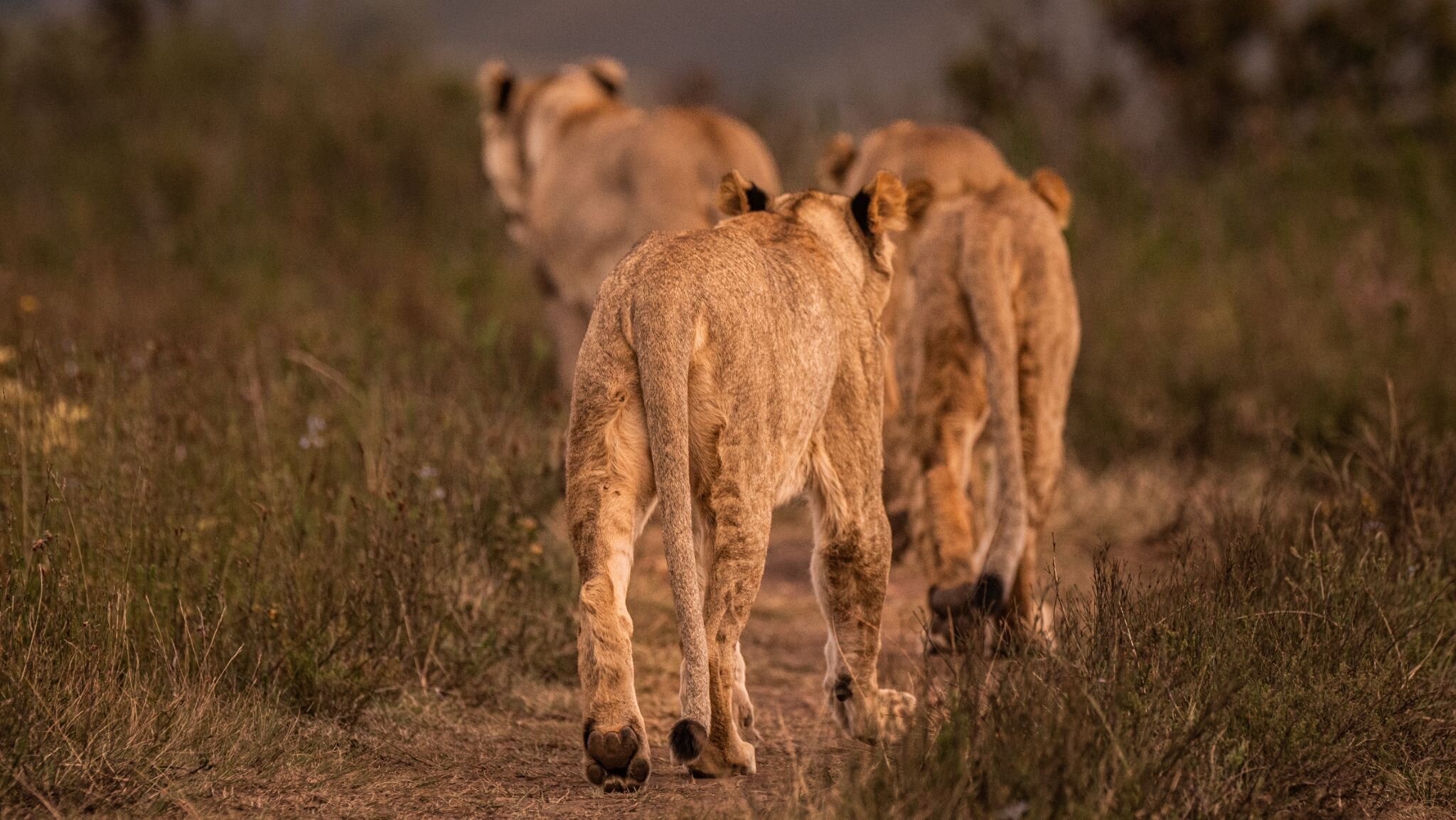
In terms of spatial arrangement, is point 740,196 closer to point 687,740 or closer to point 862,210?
point 862,210

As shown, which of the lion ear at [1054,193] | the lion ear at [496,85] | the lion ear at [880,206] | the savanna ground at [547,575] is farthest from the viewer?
the lion ear at [496,85]

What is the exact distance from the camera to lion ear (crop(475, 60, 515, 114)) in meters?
9.19

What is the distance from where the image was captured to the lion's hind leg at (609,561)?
3.56m

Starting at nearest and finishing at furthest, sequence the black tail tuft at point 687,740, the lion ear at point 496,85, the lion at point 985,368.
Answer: the black tail tuft at point 687,740, the lion at point 985,368, the lion ear at point 496,85

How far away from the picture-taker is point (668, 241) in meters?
4.01

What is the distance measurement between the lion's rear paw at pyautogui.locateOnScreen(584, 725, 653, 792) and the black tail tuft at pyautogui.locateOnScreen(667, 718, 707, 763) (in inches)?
6.2

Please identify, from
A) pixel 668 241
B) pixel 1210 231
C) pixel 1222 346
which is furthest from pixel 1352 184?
pixel 668 241

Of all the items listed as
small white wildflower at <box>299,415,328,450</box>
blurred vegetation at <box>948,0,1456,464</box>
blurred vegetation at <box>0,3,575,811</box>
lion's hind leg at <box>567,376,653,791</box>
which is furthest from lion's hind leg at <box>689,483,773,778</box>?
blurred vegetation at <box>948,0,1456,464</box>

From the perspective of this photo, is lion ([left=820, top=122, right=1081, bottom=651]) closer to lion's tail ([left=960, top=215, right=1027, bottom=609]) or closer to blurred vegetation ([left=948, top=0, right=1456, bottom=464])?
lion's tail ([left=960, top=215, right=1027, bottom=609])

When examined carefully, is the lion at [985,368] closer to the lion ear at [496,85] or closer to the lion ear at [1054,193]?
the lion ear at [1054,193]

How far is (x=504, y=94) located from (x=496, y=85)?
10 centimetres

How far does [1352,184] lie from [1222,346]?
3.75 metres

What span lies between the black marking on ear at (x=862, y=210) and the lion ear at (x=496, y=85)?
490cm

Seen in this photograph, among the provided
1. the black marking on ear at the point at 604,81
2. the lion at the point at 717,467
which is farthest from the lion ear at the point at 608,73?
the lion at the point at 717,467
